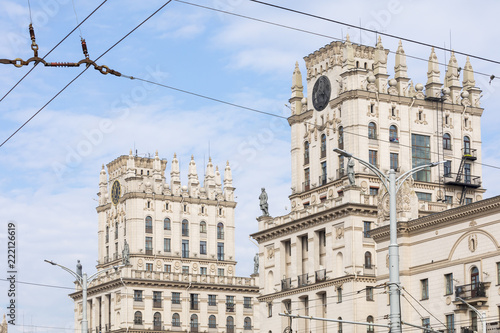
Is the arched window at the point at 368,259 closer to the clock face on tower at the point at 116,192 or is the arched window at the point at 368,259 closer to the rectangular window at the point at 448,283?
the rectangular window at the point at 448,283

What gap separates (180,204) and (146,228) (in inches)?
253

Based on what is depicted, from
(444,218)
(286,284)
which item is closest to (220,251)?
(286,284)

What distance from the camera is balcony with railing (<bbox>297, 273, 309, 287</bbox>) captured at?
9356 centimetres

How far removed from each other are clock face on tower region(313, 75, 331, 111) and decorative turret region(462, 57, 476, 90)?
1362cm

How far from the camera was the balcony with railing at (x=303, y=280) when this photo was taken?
93.6 metres

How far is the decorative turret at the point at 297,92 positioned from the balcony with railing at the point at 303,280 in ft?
59.6

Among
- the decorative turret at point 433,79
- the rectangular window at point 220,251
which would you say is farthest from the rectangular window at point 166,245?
the decorative turret at point 433,79

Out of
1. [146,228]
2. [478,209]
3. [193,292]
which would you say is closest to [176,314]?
[193,292]

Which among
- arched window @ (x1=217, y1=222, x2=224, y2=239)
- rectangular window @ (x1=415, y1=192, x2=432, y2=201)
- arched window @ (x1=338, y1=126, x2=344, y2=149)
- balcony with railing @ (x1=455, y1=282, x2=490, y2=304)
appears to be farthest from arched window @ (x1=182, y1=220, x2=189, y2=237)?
balcony with railing @ (x1=455, y1=282, x2=490, y2=304)

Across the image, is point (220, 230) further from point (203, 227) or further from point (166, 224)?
point (166, 224)

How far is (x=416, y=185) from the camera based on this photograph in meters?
94.2

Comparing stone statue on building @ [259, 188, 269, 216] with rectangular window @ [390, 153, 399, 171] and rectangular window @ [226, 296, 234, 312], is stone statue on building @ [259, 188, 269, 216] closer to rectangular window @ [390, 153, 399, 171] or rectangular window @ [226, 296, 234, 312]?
rectangular window @ [390, 153, 399, 171]

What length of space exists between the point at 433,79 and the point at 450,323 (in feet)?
124

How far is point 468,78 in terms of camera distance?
331 feet
